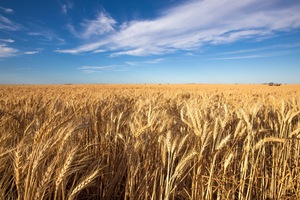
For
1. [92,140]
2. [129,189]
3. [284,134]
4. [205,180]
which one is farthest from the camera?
[92,140]

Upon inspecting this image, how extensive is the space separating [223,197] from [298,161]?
3.60ft

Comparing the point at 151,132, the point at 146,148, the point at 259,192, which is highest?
the point at 151,132

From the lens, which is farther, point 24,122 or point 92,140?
point 24,122

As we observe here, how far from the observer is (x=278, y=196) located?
1.75 m

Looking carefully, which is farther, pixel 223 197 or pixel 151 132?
pixel 151 132

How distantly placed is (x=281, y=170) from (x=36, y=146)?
1996 millimetres

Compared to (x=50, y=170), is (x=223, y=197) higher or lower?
lower

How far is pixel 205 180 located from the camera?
173 cm

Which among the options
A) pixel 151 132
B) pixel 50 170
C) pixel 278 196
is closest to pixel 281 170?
pixel 278 196

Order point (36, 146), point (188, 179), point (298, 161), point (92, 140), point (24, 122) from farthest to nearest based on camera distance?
point (24, 122)
point (92, 140)
point (298, 161)
point (188, 179)
point (36, 146)

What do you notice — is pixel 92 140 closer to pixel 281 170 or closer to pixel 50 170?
pixel 50 170

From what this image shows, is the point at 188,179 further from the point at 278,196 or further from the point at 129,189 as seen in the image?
the point at 278,196

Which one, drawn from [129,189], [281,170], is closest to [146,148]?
[129,189]

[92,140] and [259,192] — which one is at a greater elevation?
[92,140]
